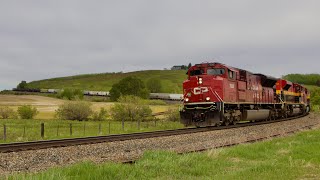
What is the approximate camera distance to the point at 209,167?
10.2m

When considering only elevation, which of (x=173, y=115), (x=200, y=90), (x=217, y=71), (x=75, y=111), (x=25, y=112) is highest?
(x=217, y=71)

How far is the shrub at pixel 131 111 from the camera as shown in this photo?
192 ft

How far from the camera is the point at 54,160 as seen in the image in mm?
11836

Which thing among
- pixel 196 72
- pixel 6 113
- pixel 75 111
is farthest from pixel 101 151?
pixel 6 113

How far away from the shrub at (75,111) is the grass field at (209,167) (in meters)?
49.9

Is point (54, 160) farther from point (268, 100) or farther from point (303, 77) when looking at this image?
point (303, 77)

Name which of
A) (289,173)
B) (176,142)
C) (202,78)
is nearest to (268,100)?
(202,78)

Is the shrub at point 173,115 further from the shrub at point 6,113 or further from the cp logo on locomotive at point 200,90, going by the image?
the cp logo on locomotive at point 200,90

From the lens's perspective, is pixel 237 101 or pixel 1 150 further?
pixel 237 101

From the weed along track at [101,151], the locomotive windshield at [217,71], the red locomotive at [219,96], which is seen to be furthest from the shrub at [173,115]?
the weed along track at [101,151]

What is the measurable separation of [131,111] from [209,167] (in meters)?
48.9

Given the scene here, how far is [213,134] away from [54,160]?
35.9 ft

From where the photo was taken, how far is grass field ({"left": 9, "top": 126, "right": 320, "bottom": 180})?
8.72 m

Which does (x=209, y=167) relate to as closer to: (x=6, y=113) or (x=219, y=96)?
(x=219, y=96)
